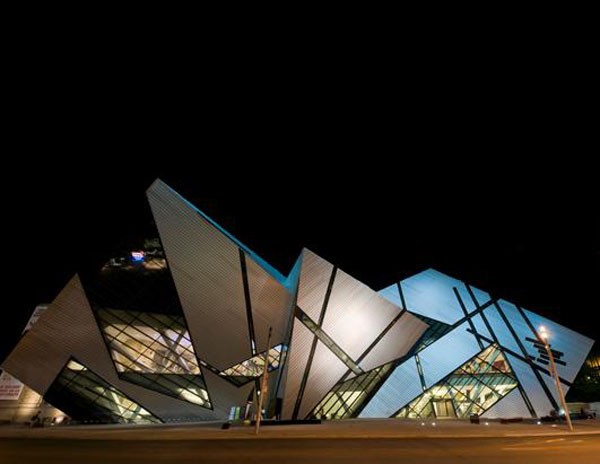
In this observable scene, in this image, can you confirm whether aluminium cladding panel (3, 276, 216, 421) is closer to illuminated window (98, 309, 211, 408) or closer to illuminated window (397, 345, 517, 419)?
illuminated window (98, 309, 211, 408)

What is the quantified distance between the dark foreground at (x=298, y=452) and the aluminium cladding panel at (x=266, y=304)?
12.4m

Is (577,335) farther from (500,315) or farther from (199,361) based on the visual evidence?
(199,361)

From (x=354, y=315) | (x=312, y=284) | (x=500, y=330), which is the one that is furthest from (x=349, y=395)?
(x=500, y=330)

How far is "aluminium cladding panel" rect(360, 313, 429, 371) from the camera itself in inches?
992

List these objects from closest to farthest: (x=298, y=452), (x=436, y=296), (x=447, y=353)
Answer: (x=298, y=452)
(x=447, y=353)
(x=436, y=296)

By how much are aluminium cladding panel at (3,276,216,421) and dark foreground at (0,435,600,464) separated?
1219cm

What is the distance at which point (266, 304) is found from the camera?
83.2 feet

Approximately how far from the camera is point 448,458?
937cm

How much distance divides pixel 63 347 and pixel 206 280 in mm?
11371

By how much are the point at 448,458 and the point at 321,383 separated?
49.5 feet

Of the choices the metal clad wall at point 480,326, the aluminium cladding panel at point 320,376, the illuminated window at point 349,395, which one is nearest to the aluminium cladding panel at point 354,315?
the aluminium cladding panel at point 320,376

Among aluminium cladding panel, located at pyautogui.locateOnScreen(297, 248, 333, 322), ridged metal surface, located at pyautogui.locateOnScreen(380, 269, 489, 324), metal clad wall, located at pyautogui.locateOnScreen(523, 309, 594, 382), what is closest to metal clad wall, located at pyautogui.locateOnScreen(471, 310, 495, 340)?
ridged metal surface, located at pyautogui.locateOnScreen(380, 269, 489, 324)

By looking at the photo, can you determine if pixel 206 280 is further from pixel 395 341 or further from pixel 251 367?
pixel 395 341

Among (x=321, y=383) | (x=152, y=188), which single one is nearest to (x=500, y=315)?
(x=321, y=383)
